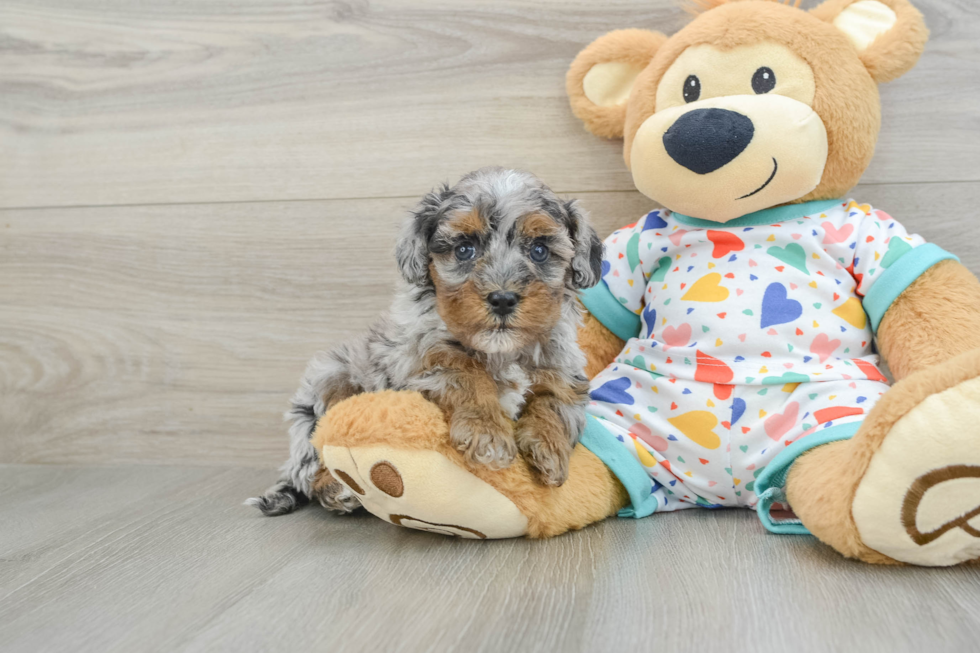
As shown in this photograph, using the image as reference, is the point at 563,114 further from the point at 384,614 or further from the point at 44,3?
the point at 44,3

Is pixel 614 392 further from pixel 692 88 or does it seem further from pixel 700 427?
pixel 692 88

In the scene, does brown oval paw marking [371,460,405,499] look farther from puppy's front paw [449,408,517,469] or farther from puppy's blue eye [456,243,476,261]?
puppy's blue eye [456,243,476,261]

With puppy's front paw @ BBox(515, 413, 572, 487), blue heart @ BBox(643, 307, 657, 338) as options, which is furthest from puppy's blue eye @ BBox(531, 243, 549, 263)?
blue heart @ BBox(643, 307, 657, 338)

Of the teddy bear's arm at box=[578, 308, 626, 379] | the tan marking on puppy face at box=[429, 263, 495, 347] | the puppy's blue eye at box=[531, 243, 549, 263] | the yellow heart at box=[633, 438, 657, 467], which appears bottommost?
the yellow heart at box=[633, 438, 657, 467]

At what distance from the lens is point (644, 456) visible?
1587 mm

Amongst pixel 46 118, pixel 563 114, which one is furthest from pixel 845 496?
pixel 46 118

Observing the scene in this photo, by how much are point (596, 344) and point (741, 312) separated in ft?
1.21

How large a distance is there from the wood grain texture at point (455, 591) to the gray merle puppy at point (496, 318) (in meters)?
0.22

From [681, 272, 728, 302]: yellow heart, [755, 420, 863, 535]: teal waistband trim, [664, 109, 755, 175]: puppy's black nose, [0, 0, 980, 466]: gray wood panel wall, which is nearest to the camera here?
[755, 420, 863, 535]: teal waistband trim

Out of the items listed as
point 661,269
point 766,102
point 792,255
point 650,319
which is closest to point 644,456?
point 650,319

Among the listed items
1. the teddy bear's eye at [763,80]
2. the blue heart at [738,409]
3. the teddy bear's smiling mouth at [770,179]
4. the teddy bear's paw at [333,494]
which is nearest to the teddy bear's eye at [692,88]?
the teddy bear's eye at [763,80]

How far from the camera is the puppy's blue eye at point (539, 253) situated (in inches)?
55.2

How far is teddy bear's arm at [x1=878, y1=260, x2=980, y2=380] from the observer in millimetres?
1454

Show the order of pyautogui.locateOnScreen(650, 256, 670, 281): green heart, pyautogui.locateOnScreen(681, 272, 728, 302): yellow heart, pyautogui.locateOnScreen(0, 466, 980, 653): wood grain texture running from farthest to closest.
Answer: pyautogui.locateOnScreen(650, 256, 670, 281): green heart
pyautogui.locateOnScreen(681, 272, 728, 302): yellow heart
pyautogui.locateOnScreen(0, 466, 980, 653): wood grain texture
